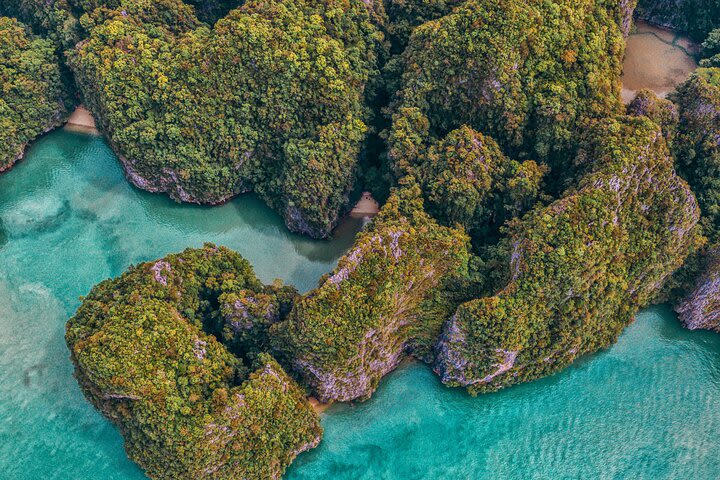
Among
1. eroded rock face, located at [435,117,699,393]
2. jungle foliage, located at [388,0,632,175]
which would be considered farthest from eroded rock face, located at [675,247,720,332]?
jungle foliage, located at [388,0,632,175]

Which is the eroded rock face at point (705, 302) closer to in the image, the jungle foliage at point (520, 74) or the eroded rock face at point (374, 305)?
the jungle foliage at point (520, 74)

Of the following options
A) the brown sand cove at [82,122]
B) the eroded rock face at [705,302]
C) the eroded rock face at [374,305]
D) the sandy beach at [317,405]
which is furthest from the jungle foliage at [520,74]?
the brown sand cove at [82,122]

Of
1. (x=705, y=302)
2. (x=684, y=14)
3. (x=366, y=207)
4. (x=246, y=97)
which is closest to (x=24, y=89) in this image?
(x=246, y=97)

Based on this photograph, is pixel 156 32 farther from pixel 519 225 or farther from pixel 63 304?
pixel 519 225

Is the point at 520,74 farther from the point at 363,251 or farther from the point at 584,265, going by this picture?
the point at 363,251

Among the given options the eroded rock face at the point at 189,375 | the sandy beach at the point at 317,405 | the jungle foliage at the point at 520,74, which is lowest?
the sandy beach at the point at 317,405

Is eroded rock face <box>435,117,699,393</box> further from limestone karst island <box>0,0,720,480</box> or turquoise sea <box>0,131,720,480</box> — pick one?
turquoise sea <box>0,131,720,480</box>

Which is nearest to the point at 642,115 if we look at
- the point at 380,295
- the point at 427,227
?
the point at 427,227
